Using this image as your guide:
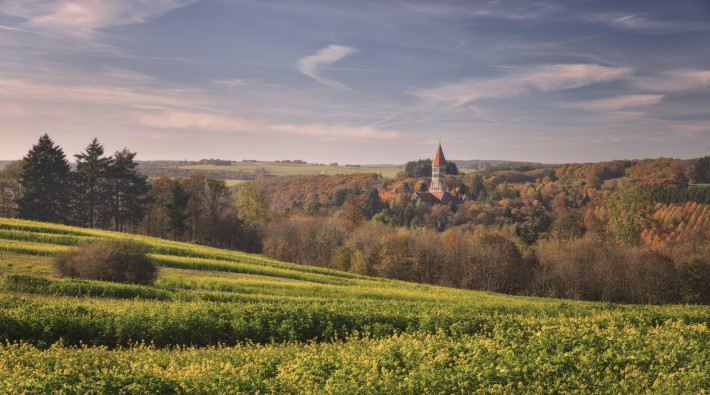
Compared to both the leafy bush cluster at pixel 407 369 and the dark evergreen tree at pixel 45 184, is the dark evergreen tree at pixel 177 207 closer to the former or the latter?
the dark evergreen tree at pixel 45 184

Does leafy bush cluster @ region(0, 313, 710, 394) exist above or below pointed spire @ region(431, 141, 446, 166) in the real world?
below

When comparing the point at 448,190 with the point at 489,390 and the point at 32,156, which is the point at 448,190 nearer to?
the point at 32,156

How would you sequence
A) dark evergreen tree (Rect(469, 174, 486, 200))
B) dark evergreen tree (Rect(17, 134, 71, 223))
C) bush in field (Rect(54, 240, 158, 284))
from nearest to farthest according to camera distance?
1. bush in field (Rect(54, 240, 158, 284))
2. dark evergreen tree (Rect(17, 134, 71, 223))
3. dark evergreen tree (Rect(469, 174, 486, 200))

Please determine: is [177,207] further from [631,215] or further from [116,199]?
[631,215]

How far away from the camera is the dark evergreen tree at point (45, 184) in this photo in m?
64.2

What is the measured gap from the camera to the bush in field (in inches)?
1124

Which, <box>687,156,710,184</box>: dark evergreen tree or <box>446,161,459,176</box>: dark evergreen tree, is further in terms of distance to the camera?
<box>446,161,459,176</box>: dark evergreen tree

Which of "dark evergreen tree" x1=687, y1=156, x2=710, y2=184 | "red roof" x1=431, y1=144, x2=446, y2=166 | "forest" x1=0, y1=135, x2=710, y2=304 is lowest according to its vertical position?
"forest" x1=0, y1=135, x2=710, y2=304

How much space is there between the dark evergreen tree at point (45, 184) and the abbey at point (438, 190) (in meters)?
79.7

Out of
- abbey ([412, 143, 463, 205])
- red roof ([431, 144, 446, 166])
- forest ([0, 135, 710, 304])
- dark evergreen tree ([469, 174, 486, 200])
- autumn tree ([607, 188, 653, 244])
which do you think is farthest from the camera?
red roof ([431, 144, 446, 166])

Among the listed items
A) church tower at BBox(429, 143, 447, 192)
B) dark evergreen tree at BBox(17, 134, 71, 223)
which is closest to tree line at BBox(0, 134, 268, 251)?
dark evergreen tree at BBox(17, 134, 71, 223)

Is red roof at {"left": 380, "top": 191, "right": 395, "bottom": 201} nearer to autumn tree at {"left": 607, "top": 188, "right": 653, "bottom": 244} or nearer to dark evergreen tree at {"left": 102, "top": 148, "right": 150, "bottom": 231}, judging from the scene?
autumn tree at {"left": 607, "top": 188, "right": 653, "bottom": 244}

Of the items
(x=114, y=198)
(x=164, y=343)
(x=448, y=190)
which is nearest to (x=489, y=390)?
(x=164, y=343)

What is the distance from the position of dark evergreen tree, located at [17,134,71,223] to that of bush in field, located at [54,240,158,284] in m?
42.3
